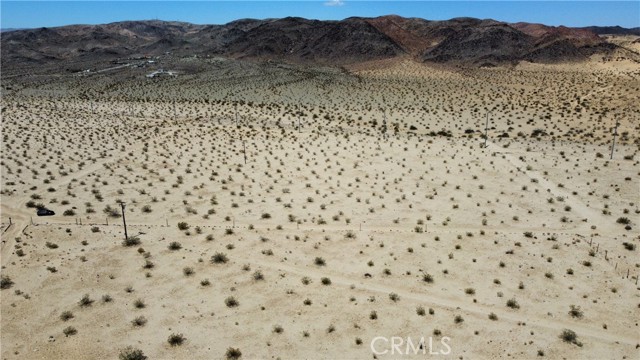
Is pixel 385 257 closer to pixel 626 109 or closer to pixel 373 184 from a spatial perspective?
pixel 373 184

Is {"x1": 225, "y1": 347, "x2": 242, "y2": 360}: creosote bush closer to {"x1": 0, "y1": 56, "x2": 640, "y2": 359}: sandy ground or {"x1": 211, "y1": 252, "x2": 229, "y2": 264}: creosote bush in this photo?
{"x1": 0, "y1": 56, "x2": 640, "y2": 359}: sandy ground

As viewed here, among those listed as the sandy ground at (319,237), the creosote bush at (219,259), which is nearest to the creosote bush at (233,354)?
the sandy ground at (319,237)

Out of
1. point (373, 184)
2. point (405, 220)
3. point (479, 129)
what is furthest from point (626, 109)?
point (405, 220)

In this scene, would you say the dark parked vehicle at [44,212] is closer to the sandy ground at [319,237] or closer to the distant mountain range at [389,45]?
the sandy ground at [319,237]

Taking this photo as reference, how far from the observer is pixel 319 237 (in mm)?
27547

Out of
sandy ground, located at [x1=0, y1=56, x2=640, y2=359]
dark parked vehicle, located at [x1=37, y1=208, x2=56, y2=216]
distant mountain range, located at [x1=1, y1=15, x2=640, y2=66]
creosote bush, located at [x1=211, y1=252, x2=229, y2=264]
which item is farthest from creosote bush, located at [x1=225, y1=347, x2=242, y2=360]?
distant mountain range, located at [x1=1, y1=15, x2=640, y2=66]

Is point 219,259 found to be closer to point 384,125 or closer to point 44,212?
point 44,212

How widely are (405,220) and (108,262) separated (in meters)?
16.7

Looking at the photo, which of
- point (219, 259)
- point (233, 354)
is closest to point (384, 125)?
point (219, 259)

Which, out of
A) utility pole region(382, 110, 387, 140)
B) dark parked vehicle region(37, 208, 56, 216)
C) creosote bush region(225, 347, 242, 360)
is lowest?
creosote bush region(225, 347, 242, 360)

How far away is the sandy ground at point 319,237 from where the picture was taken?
1905cm

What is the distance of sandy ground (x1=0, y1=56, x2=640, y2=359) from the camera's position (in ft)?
62.5

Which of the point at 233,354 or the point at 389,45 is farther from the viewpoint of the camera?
the point at 389,45

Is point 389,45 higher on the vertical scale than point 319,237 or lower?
higher
